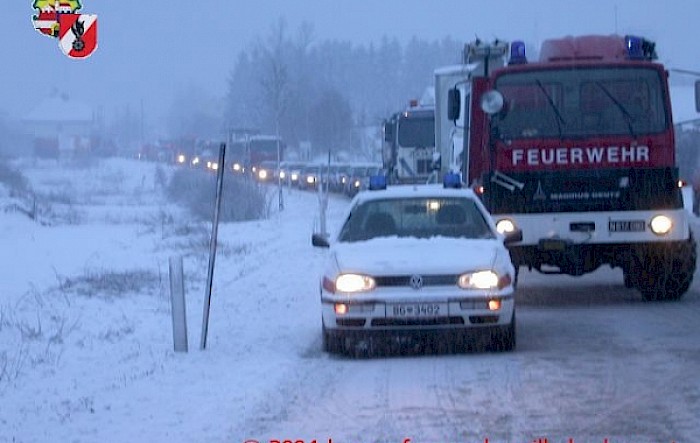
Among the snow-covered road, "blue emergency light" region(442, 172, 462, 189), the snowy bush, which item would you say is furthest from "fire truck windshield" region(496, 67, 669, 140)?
the snowy bush

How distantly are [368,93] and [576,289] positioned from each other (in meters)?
130

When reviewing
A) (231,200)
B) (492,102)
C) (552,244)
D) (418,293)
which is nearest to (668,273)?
(552,244)

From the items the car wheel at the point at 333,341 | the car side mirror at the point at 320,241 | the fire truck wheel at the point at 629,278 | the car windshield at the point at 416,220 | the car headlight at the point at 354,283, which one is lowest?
the car wheel at the point at 333,341

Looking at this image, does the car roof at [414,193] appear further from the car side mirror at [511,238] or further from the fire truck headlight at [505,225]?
the fire truck headlight at [505,225]

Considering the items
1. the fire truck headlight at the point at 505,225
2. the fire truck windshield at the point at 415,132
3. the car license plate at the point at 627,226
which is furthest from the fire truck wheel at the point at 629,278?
the fire truck windshield at the point at 415,132

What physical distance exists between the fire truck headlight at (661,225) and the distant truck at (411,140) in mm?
17644

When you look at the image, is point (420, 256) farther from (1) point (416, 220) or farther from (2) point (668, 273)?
(2) point (668, 273)

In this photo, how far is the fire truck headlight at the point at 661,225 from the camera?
50.4 ft

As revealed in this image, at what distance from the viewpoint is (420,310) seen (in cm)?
1154

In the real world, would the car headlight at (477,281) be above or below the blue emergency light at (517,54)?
below

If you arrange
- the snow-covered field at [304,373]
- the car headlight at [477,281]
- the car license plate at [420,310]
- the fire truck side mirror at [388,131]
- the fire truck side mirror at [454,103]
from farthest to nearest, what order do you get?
the fire truck side mirror at [388,131], the fire truck side mirror at [454,103], the car headlight at [477,281], the car license plate at [420,310], the snow-covered field at [304,373]

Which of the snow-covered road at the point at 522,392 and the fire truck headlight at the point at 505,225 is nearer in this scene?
the snow-covered road at the point at 522,392

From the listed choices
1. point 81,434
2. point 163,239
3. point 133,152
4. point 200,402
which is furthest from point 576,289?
point 133,152

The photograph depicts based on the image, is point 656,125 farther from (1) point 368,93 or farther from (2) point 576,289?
(1) point 368,93
